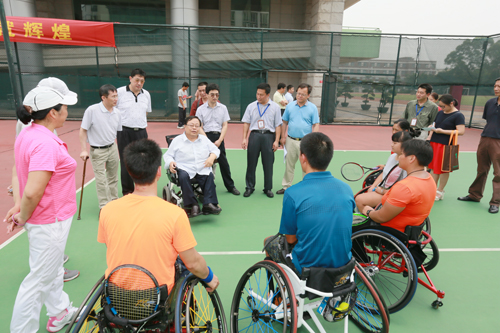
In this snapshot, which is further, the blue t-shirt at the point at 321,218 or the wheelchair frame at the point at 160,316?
the blue t-shirt at the point at 321,218

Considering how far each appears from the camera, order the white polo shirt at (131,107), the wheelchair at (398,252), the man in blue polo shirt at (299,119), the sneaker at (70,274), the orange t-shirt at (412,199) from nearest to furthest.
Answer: the wheelchair at (398,252) → the orange t-shirt at (412,199) → the sneaker at (70,274) → the white polo shirt at (131,107) → the man in blue polo shirt at (299,119)

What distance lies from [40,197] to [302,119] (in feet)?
12.8

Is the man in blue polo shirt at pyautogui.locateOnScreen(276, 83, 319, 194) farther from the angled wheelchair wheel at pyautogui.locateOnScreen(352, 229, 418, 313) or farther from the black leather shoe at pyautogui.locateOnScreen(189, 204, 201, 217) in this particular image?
the angled wheelchair wheel at pyautogui.locateOnScreen(352, 229, 418, 313)

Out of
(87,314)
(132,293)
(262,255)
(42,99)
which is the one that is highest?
(42,99)

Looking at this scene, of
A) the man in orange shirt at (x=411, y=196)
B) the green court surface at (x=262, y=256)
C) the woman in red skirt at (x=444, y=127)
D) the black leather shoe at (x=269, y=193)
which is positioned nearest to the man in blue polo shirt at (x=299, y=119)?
the black leather shoe at (x=269, y=193)

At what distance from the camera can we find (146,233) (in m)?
1.60

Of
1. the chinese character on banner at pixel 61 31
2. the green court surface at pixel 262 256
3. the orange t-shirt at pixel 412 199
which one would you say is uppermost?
the chinese character on banner at pixel 61 31

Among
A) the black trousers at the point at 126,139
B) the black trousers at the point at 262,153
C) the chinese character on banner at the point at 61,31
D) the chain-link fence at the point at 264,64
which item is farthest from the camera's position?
the chain-link fence at the point at 264,64

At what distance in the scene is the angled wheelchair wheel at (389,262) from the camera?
2441mm

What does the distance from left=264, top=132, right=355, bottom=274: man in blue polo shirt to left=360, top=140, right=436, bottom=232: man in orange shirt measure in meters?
0.86

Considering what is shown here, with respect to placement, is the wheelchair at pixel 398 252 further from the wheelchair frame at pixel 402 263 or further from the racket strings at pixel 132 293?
the racket strings at pixel 132 293

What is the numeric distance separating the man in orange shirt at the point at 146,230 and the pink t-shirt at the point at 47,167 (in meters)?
0.55

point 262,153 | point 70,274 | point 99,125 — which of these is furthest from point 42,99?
point 262,153

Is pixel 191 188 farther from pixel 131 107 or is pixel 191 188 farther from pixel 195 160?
pixel 131 107
